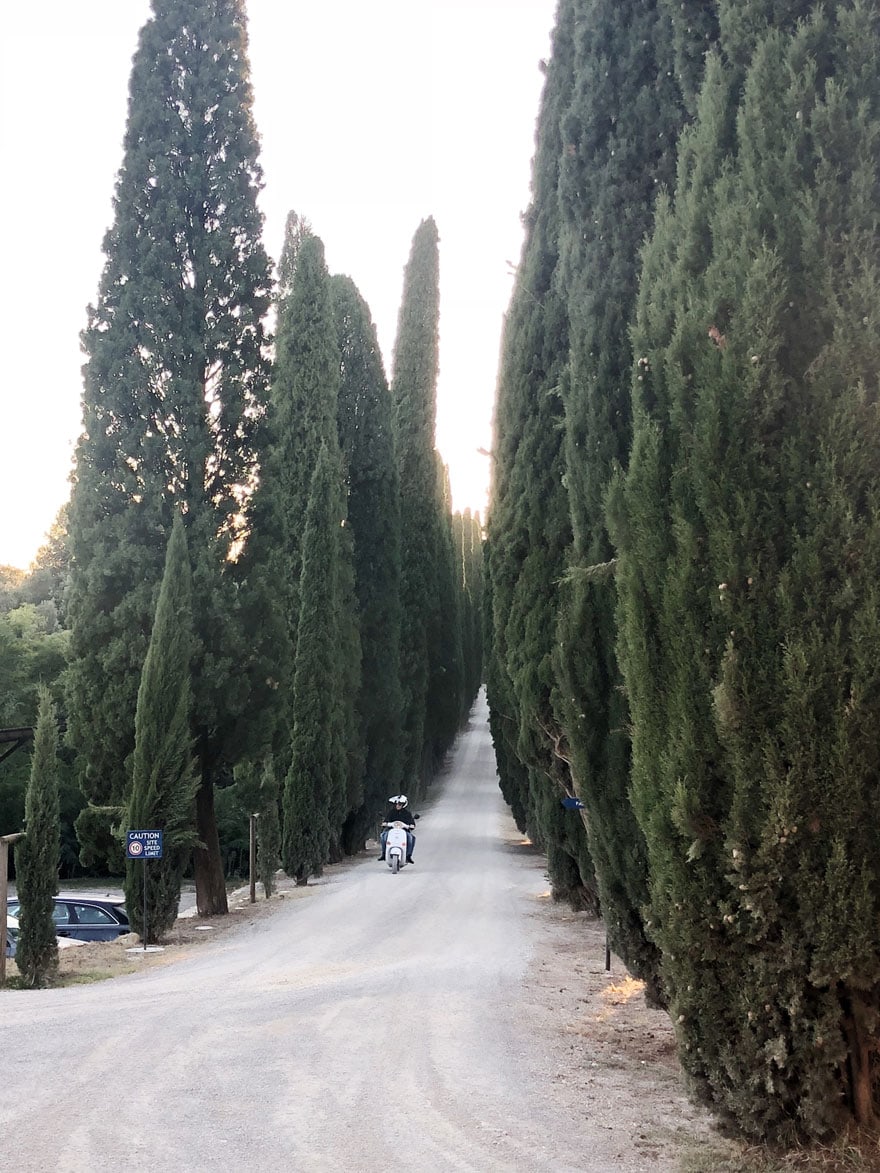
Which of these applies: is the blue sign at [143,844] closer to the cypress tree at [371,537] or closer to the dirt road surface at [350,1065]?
the dirt road surface at [350,1065]

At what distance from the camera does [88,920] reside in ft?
58.4

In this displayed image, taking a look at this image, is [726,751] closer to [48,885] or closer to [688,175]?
[688,175]

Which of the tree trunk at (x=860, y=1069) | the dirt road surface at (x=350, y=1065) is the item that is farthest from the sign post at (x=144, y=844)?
the tree trunk at (x=860, y=1069)

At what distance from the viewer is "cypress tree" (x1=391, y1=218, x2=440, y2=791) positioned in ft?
103

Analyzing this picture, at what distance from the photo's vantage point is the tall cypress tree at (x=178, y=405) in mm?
13195

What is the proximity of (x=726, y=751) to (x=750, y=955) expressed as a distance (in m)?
0.79

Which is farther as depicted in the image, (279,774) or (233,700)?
(279,774)

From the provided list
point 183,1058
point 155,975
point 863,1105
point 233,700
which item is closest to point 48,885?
point 155,975

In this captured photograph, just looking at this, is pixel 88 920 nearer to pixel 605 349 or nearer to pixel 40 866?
pixel 40 866

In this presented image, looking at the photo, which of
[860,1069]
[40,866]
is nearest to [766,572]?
[860,1069]

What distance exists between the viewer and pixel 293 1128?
4.50 meters

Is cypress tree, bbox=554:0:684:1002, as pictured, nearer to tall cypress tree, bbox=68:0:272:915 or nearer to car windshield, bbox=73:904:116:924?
tall cypress tree, bbox=68:0:272:915

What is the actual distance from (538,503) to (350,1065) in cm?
864

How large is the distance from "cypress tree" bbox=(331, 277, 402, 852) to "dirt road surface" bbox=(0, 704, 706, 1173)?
13754mm
